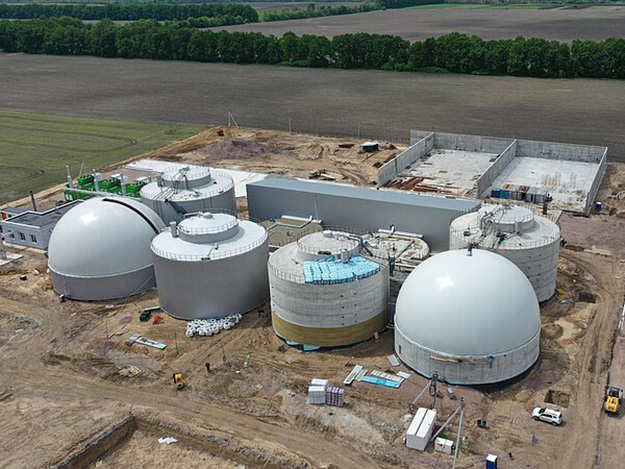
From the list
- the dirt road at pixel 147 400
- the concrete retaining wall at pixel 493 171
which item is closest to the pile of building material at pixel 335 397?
the dirt road at pixel 147 400

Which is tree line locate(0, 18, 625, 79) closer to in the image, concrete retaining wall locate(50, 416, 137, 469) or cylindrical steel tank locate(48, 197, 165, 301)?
cylindrical steel tank locate(48, 197, 165, 301)

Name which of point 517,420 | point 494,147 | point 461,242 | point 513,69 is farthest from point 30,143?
point 513,69

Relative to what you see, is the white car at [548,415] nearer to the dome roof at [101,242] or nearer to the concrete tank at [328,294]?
the concrete tank at [328,294]

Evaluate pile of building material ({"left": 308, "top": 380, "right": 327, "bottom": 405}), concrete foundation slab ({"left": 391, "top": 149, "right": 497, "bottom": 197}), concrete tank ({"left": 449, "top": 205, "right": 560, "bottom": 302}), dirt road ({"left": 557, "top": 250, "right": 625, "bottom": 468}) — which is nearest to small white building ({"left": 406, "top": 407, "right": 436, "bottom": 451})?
pile of building material ({"left": 308, "top": 380, "right": 327, "bottom": 405})

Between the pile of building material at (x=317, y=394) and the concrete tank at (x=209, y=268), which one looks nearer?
the pile of building material at (x=317, y=394)

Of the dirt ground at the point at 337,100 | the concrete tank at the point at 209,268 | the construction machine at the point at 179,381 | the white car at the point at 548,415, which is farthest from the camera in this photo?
the dirt ground at the point at 337,100

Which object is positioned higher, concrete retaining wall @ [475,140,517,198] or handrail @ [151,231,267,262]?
handrail @ [151,231,267,262]

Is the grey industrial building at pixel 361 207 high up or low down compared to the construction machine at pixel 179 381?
up
